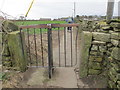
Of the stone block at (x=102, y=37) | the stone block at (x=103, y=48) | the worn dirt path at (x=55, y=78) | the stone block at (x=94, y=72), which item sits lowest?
the worn dirt path at (x=55, y=78)

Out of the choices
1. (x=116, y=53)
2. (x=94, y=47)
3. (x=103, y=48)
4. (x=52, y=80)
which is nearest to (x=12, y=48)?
(x=52, y=80)

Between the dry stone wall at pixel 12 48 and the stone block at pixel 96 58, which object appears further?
the dry stone wall at pixel 12 48

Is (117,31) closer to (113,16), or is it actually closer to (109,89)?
(113,16)

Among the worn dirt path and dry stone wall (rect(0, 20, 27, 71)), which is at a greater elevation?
dry stone wall (rect(0, 20, 27, 71))

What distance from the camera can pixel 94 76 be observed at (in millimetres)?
3387

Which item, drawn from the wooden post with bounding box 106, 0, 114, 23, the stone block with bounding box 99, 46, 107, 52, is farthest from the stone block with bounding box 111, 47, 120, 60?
the wooden post with bounding box 106, 0, 114, 23

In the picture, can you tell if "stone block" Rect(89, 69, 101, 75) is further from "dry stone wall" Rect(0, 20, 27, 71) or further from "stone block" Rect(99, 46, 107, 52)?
"dry stone wall" Rect(0, 20, 27, 71)

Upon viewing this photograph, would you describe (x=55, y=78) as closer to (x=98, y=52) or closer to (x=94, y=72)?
(x=94, y=72)

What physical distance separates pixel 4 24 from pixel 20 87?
6.19 ft

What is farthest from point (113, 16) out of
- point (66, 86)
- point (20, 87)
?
point (20, 87)

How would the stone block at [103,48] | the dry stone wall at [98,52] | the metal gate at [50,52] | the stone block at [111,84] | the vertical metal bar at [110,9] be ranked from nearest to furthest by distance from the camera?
the stone block at [111,84]
the dry stone wall at [98,52]
the stone block at [103,48]
the vertical metal bar at [110,9]
the metal gate at [50,52]

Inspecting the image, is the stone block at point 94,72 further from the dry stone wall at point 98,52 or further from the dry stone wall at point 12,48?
the dry stone wall at point 12,48

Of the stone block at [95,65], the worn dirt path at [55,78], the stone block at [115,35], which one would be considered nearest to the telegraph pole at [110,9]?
the stone block at [115,35]

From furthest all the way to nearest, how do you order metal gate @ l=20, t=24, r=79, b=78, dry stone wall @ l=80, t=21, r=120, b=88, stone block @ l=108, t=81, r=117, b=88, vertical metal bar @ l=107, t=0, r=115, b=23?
metal gate @ l=20, t=24, r=79, b=78 < vertical metal bar @ l=107, t=0, r=115, b=23 < dry stone wall @ l=80, t=21, r=120, b=88 < stone block @ l=108, t=81, r=117, b=88
